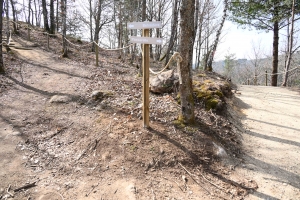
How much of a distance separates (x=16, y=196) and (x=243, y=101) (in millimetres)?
6274

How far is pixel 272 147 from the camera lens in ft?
12.6

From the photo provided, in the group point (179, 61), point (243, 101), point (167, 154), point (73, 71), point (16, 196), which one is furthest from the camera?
point (73, 71)

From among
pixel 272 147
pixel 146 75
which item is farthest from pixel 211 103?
pixel 146 75

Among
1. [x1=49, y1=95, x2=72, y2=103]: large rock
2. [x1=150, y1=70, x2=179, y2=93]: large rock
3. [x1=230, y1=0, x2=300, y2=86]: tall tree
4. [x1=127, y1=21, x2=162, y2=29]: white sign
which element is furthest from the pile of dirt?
[x1=230, y1=0, x2=300, y2=86]: tall tree

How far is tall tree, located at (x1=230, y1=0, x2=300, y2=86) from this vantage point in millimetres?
10098

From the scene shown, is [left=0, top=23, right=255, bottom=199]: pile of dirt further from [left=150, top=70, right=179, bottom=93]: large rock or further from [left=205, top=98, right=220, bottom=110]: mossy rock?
[left=150, top=70, right=179, bottom=93]: large rock

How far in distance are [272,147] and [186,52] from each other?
2.57 metres

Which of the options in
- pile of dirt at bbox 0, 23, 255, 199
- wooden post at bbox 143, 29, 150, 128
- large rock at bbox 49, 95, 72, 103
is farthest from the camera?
large rock at bbox 49, 95, 72, 103

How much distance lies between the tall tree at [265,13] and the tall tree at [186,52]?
8830 millimetres

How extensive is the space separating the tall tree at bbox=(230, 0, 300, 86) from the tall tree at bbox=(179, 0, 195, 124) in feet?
29.0

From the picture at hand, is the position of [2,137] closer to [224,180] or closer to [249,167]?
[224,180]

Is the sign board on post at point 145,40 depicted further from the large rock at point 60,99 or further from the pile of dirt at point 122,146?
the large rock at point 60,99

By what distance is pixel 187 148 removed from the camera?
10.9 ft

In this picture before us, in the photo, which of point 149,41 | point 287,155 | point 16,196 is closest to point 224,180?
point 287,155
